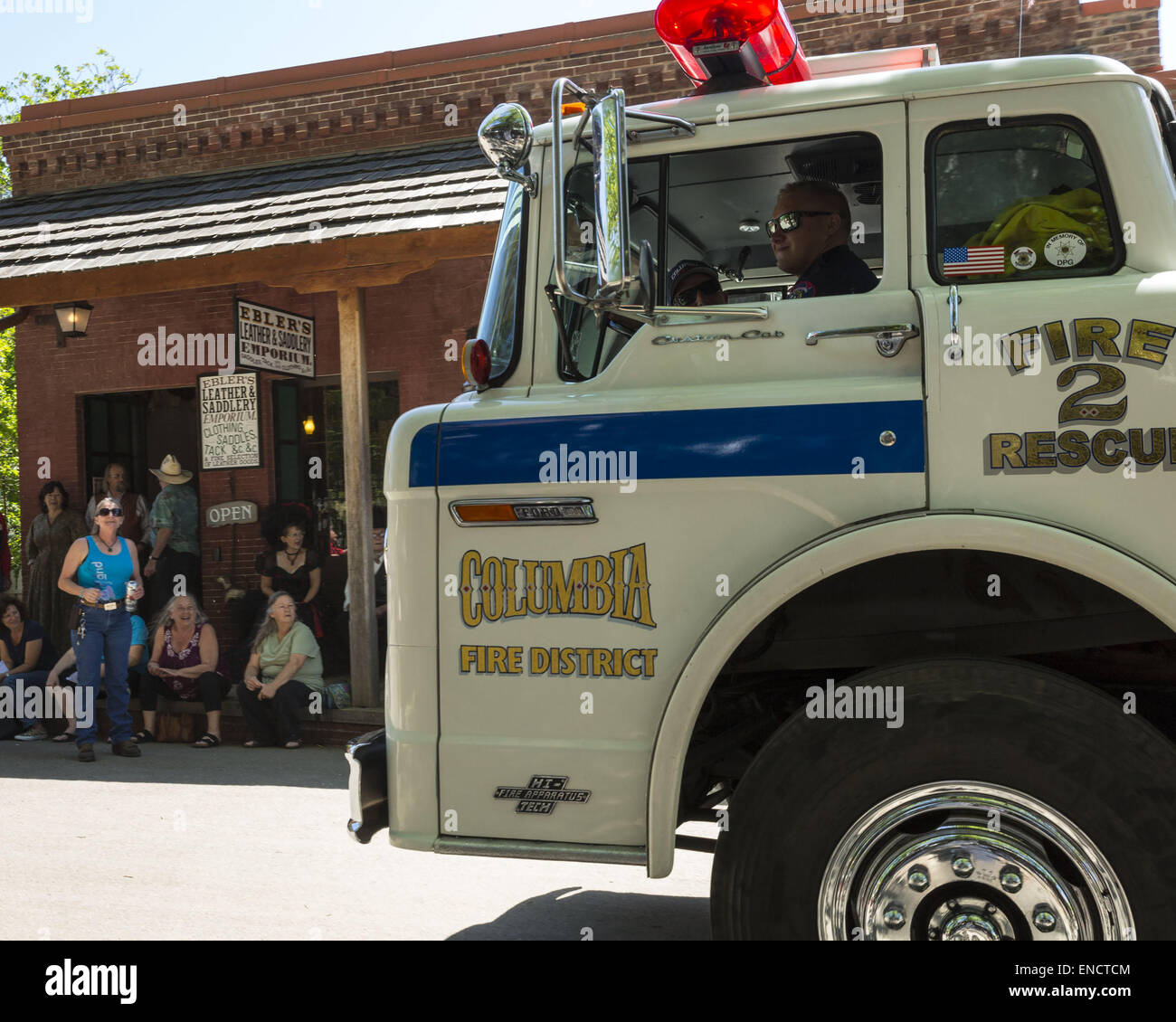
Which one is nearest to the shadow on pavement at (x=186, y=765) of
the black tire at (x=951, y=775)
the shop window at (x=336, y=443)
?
the shop window at (x=336, y=443)

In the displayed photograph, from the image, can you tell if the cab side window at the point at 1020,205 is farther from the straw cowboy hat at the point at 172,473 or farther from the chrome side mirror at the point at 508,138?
the straw cowboy hat at the point at 172,473

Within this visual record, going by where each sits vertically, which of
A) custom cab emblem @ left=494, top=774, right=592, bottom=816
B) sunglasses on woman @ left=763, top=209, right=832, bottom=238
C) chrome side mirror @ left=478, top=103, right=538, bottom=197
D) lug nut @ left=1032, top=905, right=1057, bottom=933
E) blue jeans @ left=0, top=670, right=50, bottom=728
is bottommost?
blue jeans @ left=0, top=670, right=50, bottom=728

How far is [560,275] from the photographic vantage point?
2.79 metres

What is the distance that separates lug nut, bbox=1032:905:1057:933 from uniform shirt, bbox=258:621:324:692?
6779mm

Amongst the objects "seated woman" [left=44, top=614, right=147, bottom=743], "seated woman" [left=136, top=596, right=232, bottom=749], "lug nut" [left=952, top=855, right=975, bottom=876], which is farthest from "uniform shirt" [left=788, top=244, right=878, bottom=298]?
"seated woman" [left=44, top=614, right=147, bottom=743]

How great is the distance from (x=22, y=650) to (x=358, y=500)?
3388 mm

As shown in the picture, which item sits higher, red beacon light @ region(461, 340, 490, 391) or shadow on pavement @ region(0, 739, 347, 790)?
red beacon light @ region(461, 340, 490, 391)

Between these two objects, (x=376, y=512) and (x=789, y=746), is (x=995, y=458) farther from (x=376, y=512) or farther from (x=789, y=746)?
(x=376, y=512)

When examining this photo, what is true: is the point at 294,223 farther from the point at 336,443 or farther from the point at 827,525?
the point at 827,525

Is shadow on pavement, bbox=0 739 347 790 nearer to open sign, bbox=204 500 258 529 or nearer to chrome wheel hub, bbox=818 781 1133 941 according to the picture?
open sign, bbox=204 500 258 529

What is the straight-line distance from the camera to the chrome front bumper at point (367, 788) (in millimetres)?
3256

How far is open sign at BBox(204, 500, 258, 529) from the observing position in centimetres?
1164

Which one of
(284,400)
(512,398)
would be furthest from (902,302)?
(284,400)

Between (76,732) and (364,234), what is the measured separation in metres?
4.19
